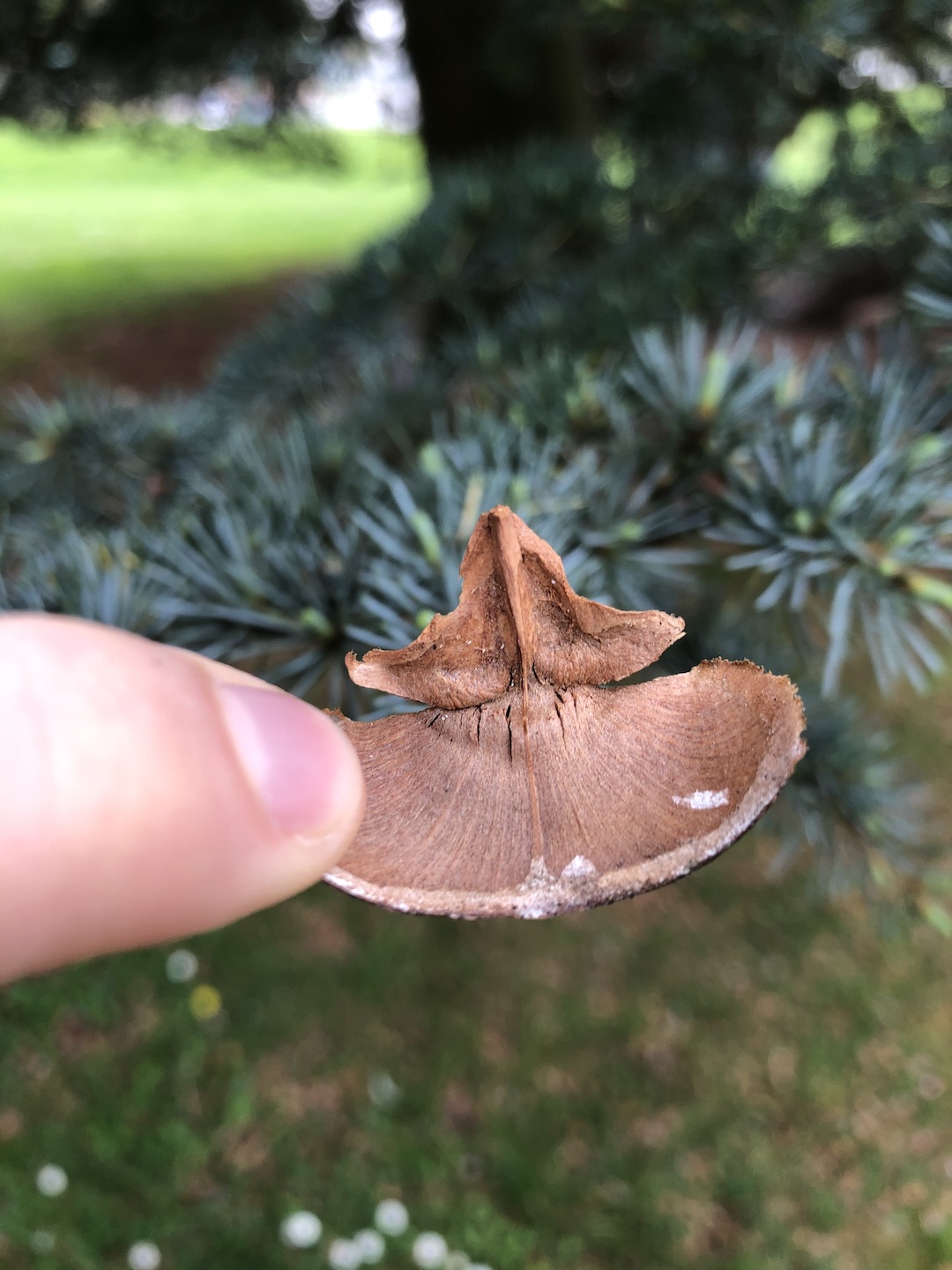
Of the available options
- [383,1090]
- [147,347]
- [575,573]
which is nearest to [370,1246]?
[383,1090]

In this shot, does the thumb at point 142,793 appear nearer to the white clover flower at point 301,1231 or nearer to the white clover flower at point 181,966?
the white clover flower at point 301,1231

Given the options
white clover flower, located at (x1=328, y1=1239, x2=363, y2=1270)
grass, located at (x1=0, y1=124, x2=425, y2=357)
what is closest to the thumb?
white clover flower, located at (x1=328, y1=1239, x2=363, y2=1270)

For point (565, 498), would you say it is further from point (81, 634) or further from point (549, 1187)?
point (549, 1187)

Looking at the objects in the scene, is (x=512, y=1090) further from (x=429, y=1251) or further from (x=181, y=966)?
(x=181, y=966)

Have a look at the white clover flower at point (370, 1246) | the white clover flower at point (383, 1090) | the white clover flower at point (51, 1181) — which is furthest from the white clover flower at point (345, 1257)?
the white clover flower at point (51, 1181)

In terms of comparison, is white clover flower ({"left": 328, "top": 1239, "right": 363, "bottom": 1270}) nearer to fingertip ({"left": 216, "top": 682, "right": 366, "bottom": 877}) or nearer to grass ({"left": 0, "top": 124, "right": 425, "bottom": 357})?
fingertip ({"left": 216, "top": 682, "right": 366, "bottom": 877})

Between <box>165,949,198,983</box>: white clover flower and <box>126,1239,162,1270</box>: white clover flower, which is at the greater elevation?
<box>126,1239,162,1270</box>: white clover flower
